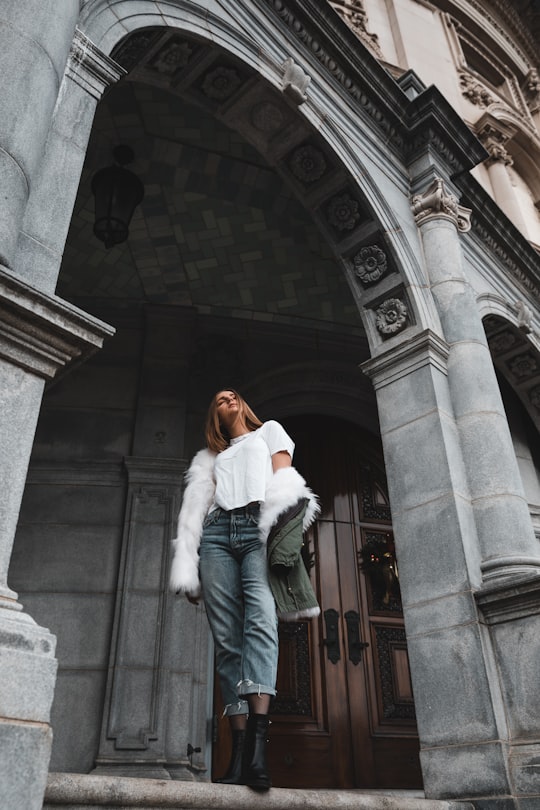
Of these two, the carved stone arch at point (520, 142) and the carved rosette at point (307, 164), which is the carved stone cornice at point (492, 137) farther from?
the carved rosette at point (307, 164)

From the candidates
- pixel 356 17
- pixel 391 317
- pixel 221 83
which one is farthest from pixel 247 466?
pixel 356 17

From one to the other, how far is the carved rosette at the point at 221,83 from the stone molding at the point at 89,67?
5.41 ft

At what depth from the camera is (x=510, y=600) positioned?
4250mm

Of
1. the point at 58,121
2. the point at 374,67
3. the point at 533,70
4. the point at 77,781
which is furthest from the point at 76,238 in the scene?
the point at 533,70

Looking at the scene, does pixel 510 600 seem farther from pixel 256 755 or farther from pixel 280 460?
pixel 256 755

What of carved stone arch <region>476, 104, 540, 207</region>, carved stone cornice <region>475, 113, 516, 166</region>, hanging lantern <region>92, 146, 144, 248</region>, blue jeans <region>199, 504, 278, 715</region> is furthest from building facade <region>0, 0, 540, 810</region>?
carved stone arch <region>476, 104, 540, 207</region>

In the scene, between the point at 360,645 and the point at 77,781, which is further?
the point at 360,645

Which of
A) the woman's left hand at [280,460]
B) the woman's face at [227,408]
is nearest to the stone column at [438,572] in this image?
the woman's left hand at [280,460]

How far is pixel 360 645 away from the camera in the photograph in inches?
265

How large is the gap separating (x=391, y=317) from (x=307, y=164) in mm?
1482

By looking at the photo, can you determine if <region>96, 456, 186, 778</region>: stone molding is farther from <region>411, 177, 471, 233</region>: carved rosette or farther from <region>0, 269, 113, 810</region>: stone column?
<region>0, 269, 113, 810</region>: stone column

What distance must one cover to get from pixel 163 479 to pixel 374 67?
4.21 m

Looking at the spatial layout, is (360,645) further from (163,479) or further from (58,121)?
(58,121)

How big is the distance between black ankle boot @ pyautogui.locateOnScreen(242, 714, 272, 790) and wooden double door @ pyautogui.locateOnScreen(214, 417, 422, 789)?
357 centimetres
